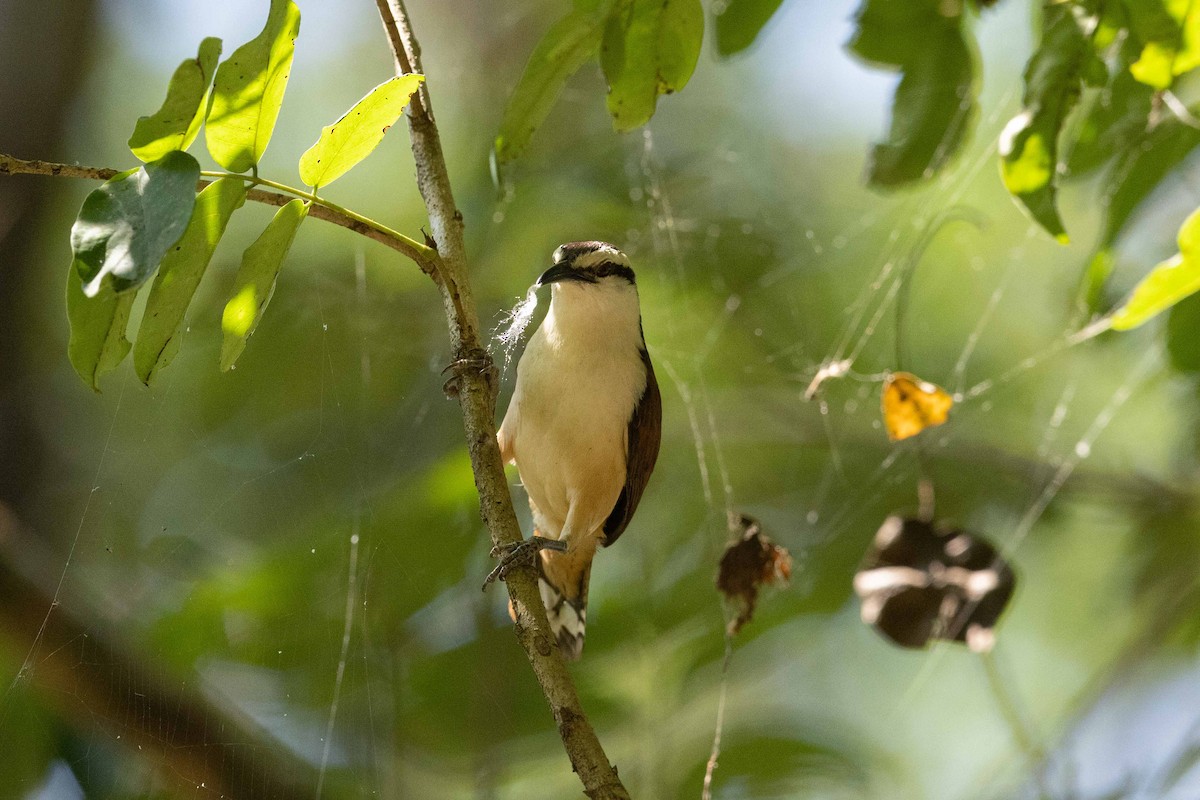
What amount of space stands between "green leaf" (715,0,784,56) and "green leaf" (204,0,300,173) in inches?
36.1

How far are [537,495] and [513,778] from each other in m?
0.91

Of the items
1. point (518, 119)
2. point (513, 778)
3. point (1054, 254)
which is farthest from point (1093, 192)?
point (513, 778)

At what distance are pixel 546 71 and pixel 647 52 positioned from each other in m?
0.18

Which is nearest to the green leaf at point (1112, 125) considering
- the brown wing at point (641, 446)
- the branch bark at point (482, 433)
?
the brown wing at point (641, 446)

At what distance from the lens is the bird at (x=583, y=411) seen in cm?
230

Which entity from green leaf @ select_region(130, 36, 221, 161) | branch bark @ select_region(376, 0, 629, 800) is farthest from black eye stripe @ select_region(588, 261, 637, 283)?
green leaf @ select_region(130, 36, 221, 161)

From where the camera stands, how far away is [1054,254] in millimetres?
3906

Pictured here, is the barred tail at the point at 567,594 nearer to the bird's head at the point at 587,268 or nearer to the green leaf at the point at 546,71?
the bird's head at the point at 587,268

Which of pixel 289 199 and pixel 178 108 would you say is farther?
pixel 289 199

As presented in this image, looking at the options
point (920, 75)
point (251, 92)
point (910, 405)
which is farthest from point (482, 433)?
point (910, 405)

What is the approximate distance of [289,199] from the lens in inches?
52.2

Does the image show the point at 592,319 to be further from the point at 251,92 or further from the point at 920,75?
the point at 251,92

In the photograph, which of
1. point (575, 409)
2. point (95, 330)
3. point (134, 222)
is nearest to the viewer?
point (134, 222)

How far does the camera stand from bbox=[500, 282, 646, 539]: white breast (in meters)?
2.30
